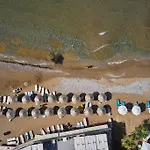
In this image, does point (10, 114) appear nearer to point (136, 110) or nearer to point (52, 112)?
point (52, 112)

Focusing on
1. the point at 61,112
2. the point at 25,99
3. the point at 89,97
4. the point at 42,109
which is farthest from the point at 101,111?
the point at 25,99

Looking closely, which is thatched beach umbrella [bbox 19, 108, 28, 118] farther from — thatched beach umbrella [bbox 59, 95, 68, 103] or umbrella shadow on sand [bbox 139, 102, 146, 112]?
umbrella shadow on sand [bbox 139, 102, 146, 112]

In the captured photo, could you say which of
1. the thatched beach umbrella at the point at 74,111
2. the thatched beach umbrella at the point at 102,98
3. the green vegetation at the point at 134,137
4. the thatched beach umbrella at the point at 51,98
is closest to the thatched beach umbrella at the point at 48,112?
the thatched beach umbrella at the point at 51,98

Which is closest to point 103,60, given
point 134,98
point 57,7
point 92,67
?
point 92,67

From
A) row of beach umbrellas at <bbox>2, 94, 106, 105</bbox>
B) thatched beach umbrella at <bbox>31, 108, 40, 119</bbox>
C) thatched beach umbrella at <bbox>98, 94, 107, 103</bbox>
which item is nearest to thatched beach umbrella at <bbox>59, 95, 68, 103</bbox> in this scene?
row of beach umbrellas at <bbox>2, 94, 106, 105</bbox>

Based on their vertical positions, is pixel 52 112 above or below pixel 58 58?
below

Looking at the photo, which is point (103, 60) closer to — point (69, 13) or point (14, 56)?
point (69, 13)

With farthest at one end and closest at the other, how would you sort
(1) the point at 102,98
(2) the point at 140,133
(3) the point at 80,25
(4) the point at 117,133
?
1. (3) the point at 80,25
2. (1) the point at 102,98
3. (4) the point at 117,133
4. (2) the point at 140,133

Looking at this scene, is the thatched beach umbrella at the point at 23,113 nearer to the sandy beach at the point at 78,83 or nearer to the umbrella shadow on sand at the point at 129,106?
the sandy beach at the point at 78,83
